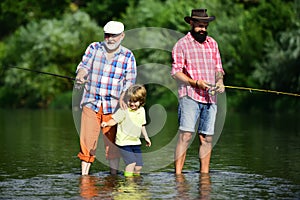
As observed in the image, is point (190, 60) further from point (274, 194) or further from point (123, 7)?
point (123, 7)

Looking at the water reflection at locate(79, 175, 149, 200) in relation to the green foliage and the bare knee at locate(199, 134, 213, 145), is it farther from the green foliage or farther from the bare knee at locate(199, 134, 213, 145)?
the green foliage

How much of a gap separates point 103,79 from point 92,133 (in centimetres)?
68

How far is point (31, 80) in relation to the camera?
155 feet

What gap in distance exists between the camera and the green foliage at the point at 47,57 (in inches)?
1866

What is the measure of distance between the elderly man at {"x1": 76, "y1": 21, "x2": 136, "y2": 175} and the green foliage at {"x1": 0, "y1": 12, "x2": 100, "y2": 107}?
35.1 m

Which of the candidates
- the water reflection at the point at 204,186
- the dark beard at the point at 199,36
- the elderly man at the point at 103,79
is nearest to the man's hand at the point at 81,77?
the elderly man at the point at 103,79

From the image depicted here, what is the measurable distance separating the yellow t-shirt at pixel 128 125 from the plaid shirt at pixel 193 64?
0.60m

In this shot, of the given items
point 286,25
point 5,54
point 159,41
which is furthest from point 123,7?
point 286,25

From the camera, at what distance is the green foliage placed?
47406mm

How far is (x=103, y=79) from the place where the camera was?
11773 mm

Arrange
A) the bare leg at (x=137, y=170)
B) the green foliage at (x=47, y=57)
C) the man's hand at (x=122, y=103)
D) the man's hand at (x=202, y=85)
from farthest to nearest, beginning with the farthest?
the green foliage at (x=47, y=57), the bare leg at (x=137, y=170), the man's hand at (x=122, y=103), the man's hand at (x=202, y=85)

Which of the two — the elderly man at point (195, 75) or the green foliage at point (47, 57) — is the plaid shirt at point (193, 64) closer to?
the elderly man at point (195, 75)

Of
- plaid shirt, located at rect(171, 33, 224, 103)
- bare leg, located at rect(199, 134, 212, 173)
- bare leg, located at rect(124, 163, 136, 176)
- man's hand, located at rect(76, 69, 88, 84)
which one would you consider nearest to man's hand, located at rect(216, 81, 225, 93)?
plaid shirt, located at rect(171, 33, 224, 103)

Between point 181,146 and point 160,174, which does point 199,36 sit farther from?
point 160,174
